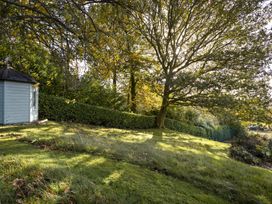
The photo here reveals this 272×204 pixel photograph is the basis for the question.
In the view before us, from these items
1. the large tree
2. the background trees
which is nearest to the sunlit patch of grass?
the background trees

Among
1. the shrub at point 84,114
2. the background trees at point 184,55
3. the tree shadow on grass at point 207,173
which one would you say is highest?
the background trees at point 184,55

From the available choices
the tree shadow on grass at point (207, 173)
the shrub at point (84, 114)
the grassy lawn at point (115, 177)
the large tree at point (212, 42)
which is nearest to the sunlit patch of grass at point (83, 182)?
the grassy lawn at point (115, 177)

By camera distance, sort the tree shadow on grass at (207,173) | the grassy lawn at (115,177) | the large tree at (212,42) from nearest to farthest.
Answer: the grassy lawn at (115,177) → the tree shadow on grass at (207,173) → the large tree at (212,42)

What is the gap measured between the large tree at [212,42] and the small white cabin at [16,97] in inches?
270

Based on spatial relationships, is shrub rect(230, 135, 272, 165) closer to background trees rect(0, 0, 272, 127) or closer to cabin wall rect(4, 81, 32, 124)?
background trees rect(0, 0, 272, 127)

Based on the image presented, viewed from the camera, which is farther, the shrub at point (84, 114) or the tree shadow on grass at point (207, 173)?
the shrub at point (84, 114)

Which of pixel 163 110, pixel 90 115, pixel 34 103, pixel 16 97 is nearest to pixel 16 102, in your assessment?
pixel 16 97

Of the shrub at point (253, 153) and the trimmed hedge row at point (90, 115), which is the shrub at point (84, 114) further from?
the shrub at point (253, 153)

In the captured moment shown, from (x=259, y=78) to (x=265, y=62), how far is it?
1.06 metres

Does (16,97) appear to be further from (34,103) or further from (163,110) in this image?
(163,110)

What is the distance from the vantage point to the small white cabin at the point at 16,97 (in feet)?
34.9

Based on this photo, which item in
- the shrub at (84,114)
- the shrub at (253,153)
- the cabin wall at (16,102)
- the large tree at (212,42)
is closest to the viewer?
the shrub at (253,153)

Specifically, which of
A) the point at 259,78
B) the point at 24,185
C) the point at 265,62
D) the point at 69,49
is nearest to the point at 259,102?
the point at 259,78

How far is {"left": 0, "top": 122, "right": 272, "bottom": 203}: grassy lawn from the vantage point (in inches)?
135
